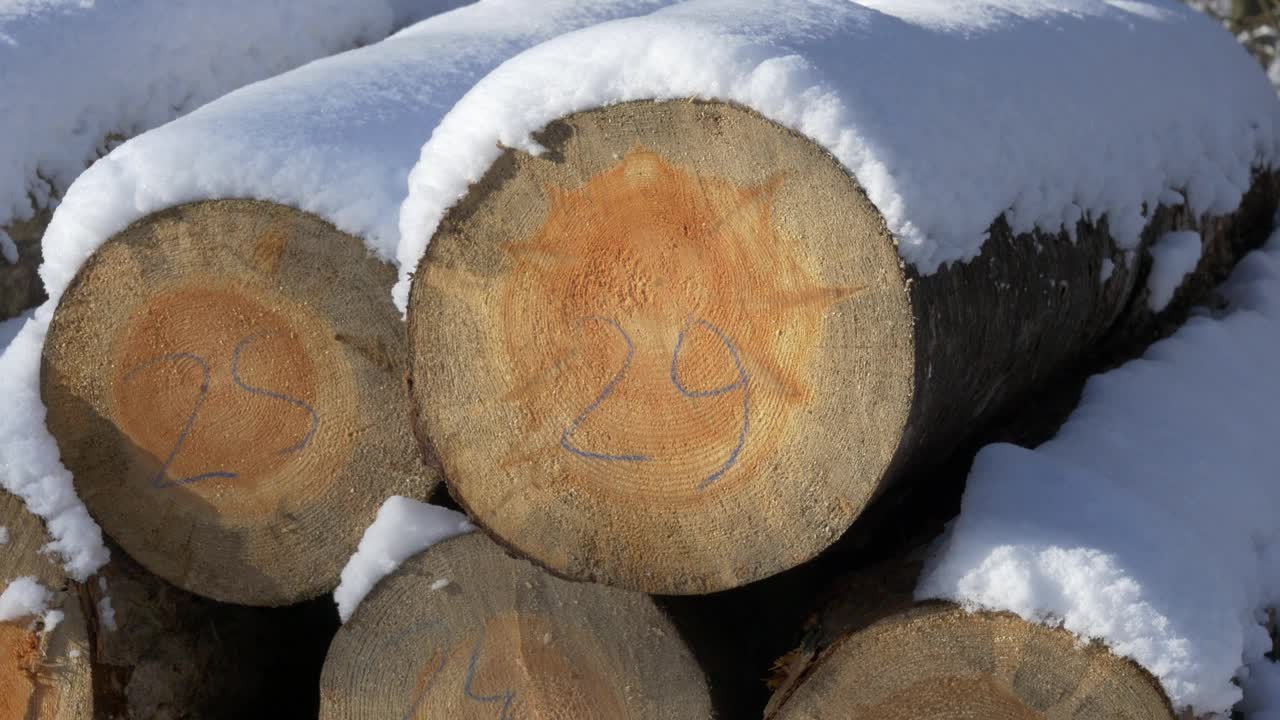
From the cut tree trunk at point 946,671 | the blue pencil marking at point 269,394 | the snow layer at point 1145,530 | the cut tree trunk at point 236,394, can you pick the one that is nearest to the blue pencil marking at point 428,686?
the cut tree trunk at point 236,394

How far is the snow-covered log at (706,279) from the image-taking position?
168 centimetres

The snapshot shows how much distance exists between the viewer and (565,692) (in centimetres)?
204

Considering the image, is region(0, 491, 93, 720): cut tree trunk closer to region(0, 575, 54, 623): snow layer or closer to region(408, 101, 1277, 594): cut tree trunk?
region(0, 575, 54, 623): snow layer

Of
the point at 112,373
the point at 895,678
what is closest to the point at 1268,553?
the point at 895,678

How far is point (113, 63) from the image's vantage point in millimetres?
3025

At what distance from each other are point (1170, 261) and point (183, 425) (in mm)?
2075

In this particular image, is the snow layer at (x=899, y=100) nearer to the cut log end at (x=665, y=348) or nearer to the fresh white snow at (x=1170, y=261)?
the cut log end at (x=665, y=348)

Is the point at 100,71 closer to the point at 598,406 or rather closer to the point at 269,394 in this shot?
the point at 269,394

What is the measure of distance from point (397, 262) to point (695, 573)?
2.20 ft

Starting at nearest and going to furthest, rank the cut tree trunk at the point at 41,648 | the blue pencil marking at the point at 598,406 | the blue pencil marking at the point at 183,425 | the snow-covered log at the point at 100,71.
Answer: the blue pencil marking at the point at 598,406, the blue pencil marking at the point at 183,425, the cut tree trunk at the point at 41,648, the snow-covered log at the point at 100,71

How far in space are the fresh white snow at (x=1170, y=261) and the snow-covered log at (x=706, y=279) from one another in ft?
2.98

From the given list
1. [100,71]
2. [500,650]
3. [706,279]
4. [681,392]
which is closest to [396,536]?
[500,650]

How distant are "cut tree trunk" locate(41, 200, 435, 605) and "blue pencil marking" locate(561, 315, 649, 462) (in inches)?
14.3

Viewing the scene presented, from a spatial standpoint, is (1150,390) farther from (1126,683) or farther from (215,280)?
(215,280)
